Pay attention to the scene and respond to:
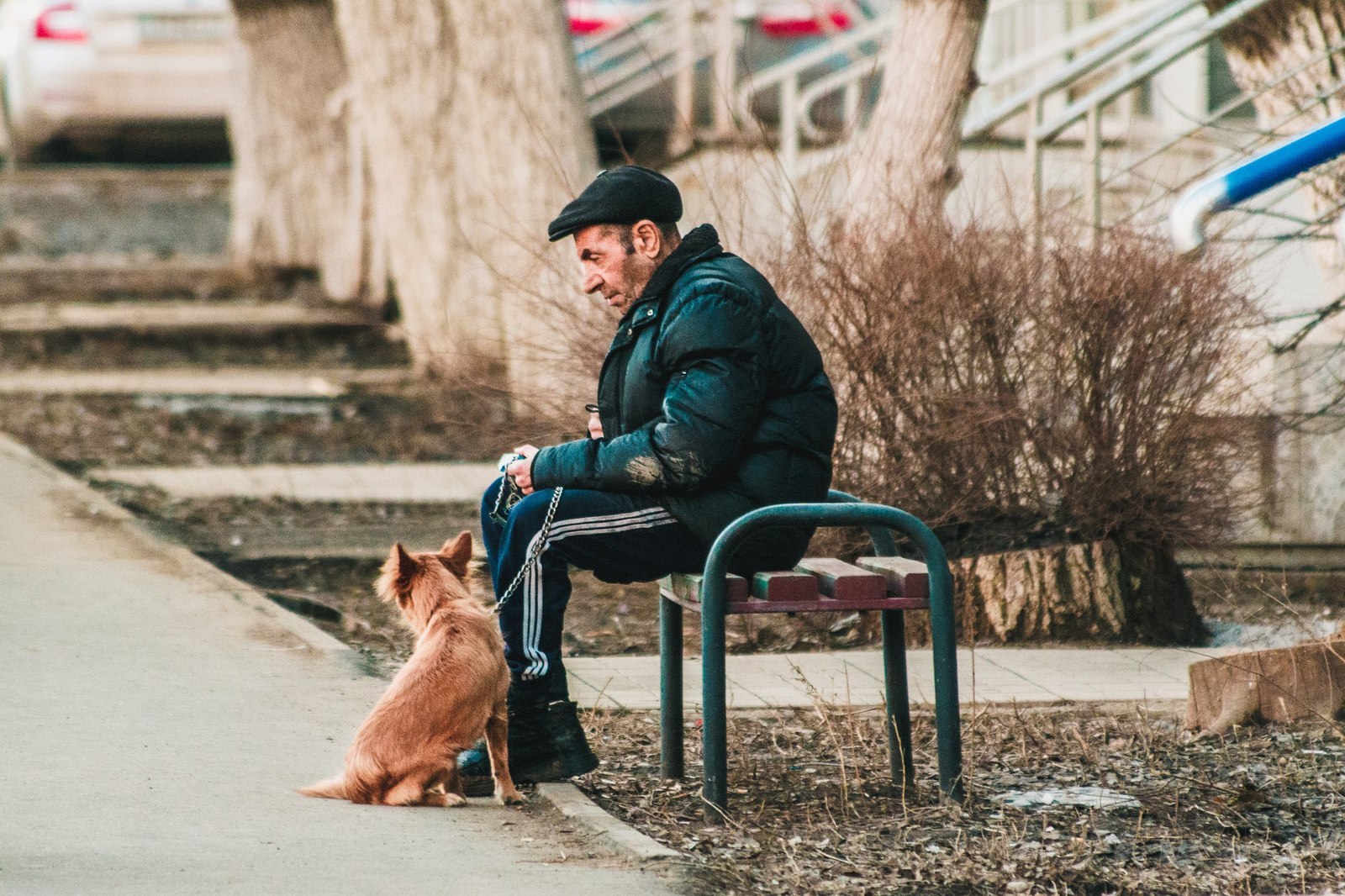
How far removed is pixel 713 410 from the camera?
460cm

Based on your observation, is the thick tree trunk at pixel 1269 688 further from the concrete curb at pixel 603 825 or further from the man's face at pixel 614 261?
the man's face at pixel 614 261

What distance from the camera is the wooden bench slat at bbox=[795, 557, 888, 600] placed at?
15.3ft

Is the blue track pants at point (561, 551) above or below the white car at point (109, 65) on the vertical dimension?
below

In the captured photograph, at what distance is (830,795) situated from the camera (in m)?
5.02

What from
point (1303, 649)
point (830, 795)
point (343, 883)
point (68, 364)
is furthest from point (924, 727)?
point (68, 364)

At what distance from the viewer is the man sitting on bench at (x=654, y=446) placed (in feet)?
15.3

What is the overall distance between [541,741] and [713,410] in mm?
1017

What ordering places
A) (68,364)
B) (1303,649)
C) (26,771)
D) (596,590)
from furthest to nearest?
(68,364), (596,590), (1303,649), (26,771)

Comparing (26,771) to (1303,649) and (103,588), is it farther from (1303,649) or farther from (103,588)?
(1303,649)

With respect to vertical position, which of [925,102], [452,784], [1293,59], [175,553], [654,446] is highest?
[1293,59]

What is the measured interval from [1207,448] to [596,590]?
8.64ft

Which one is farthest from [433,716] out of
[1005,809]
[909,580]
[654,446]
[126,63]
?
[126,63]

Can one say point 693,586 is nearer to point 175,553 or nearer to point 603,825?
point 603,825

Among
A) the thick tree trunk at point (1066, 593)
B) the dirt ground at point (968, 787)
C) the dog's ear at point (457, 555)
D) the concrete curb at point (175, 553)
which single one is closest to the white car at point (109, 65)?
the concrete curb at point (175, 553)
